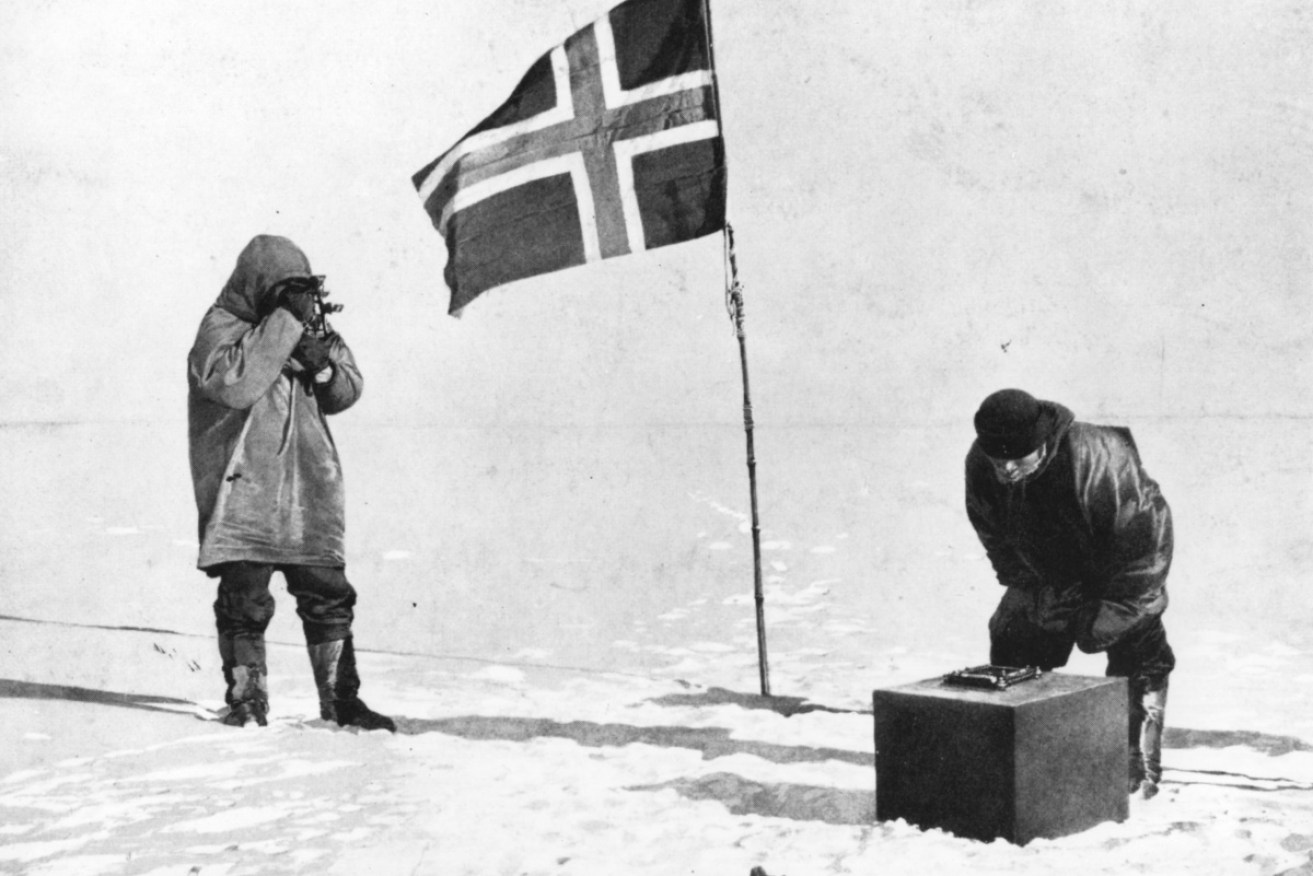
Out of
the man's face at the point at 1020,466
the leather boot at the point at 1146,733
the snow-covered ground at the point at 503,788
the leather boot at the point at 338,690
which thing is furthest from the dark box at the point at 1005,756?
the leather boot at the point at 338,690

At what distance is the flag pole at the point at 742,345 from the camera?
4406 millimetres

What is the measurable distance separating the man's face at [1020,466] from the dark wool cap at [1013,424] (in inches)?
1.1

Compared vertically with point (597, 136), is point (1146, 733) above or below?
below

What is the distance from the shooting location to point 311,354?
4109 millimetres

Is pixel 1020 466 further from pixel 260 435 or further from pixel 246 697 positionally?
pixel 246 697

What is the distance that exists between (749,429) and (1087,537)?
1305 millimetres

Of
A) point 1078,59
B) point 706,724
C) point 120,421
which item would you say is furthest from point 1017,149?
point 120,421

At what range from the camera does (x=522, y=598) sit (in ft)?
15.6

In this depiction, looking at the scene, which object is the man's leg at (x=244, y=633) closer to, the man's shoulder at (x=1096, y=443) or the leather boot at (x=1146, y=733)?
the man's shoulder at (x=1096, y=443)

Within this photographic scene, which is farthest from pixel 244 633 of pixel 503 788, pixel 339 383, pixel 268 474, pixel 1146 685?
pixel 1146 685

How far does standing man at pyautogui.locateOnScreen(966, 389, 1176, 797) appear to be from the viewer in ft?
11.4

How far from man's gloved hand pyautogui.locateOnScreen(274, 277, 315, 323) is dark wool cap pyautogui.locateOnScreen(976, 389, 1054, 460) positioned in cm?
210

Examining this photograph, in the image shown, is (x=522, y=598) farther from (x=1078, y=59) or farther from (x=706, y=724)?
(x=1078, y=59)

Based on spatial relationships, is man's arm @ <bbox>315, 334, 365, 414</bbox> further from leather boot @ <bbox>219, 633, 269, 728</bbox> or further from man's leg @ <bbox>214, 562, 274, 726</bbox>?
leather boot @ <bbox>219, 633, 269, 728</bbox>
